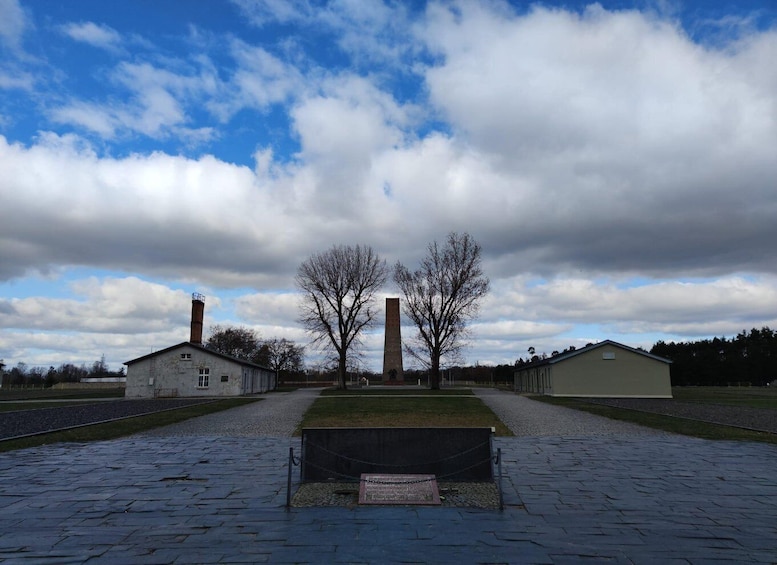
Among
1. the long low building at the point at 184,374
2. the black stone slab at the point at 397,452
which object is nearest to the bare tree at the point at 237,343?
the long low building at the point at 184,374

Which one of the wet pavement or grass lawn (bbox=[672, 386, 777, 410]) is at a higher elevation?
grass lawn (bbox=[672, 386, 777, 410])

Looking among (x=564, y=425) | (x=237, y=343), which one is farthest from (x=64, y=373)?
(x=564, y=425)

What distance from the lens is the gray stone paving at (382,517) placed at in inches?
219

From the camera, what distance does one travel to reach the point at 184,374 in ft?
146

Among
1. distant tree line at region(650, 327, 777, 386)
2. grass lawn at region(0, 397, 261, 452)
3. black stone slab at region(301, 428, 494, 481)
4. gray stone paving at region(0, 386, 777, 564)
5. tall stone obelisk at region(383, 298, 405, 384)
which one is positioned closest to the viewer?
gray stone paving at region(0, 386, 777, 564)

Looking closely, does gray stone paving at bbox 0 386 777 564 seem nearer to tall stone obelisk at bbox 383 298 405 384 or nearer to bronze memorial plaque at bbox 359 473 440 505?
bronze memorial plaque at bbox 359 473 440 505

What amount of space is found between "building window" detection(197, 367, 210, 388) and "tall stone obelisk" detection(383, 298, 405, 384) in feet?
89.6

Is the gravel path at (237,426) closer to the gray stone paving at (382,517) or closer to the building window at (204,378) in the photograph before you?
A: the gray stone paving at (382,517)

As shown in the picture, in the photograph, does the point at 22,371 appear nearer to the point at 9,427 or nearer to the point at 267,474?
the point at 9,427

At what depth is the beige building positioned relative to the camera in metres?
39.6

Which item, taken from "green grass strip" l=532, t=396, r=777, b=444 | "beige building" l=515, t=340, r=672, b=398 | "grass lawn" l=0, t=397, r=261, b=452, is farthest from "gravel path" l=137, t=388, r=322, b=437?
"beige building" l=515, t=340, r=672, b=398

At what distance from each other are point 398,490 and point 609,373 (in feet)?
117

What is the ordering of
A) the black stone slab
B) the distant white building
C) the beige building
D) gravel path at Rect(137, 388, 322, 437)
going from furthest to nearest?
the distant white building < the beige building < gravel path at Rect(137, 388, 322, 437) < the black stone slab

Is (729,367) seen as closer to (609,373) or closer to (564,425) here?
(609,373)
